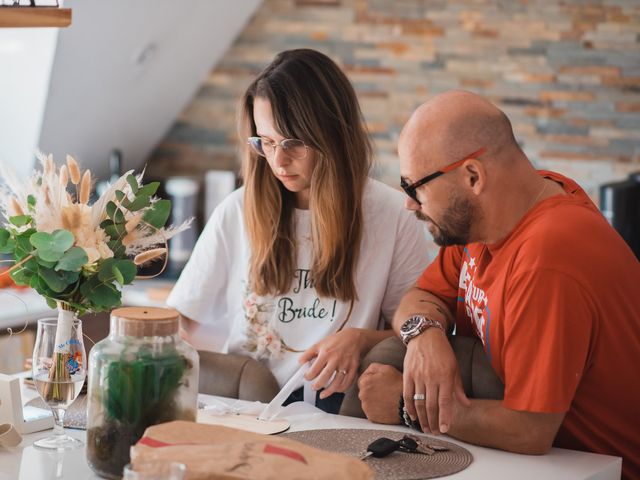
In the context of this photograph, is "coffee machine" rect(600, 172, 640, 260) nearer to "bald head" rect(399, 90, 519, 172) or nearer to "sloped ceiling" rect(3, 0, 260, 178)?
"bald head" rect(399, 90, 519, 172)

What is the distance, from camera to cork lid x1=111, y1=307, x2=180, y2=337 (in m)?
1.62

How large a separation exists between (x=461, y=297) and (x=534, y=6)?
6.82 ft

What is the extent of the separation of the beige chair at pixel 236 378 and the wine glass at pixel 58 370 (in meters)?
0.57

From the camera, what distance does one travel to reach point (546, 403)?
181cm

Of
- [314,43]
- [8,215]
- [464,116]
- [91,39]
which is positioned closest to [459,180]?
[464,116]

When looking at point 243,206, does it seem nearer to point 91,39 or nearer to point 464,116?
point 464,116

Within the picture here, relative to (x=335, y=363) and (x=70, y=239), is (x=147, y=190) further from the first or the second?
(x=335, y=363)

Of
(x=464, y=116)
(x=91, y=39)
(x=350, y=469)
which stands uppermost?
(x=91, y=39)

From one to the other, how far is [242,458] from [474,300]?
33.3 inches

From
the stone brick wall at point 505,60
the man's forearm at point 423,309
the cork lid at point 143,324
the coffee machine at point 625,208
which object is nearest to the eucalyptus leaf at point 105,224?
the cork lid at point 143,324

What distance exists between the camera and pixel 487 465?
5.87ft

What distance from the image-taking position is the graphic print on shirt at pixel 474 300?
6.73ft

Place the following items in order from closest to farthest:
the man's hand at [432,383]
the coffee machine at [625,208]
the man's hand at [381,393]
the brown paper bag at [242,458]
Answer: the brown paper bag at [242,458] → the man's hand at [432,383] → the man's hand at [381,393] → the coffee machine at [625,208]

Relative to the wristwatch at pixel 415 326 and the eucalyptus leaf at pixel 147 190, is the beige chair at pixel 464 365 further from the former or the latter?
the eucalyptus leaf at pixel 147 190
